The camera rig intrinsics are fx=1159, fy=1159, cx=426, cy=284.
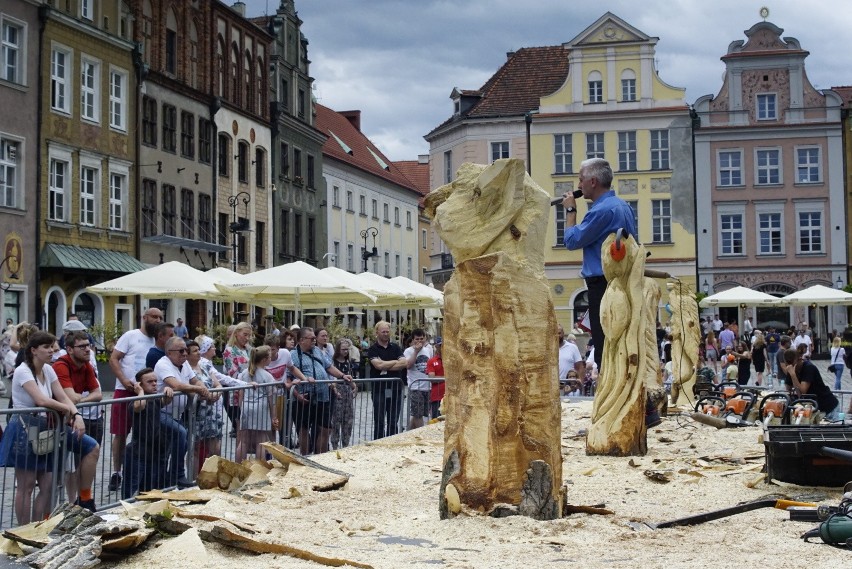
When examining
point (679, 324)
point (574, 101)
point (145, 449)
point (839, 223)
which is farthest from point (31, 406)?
point (839, 223)

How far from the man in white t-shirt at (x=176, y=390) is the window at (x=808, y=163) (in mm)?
46339

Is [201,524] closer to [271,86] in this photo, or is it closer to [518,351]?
[518,351]

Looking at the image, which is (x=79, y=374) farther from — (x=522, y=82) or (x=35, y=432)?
(x=522, y=82)

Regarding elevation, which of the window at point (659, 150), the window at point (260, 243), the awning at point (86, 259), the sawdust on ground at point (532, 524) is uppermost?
the window at point (659, 150)

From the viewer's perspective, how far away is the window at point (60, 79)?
3122 centimetres

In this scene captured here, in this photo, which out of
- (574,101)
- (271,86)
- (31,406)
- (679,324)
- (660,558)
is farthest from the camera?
(574,101)

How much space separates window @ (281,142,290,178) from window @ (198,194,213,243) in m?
7.92

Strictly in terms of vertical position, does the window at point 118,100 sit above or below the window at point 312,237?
above

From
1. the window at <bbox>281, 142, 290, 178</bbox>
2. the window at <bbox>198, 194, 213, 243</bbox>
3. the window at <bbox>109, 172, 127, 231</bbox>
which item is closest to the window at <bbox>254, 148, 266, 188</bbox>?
the window at <bbox>281, 142, 290, 178</bbox>

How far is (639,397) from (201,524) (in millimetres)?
4900

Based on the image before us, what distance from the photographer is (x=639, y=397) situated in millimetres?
10289

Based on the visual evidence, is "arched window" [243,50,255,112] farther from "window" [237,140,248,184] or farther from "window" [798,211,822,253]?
"window" [798,211,822,253]

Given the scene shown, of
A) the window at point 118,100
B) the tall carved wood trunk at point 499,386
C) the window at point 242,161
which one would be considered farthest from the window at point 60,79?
the tall carved wood trunk at point 499,386

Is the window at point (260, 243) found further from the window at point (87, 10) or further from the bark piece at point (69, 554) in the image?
the bark piece at point (69, 554)
